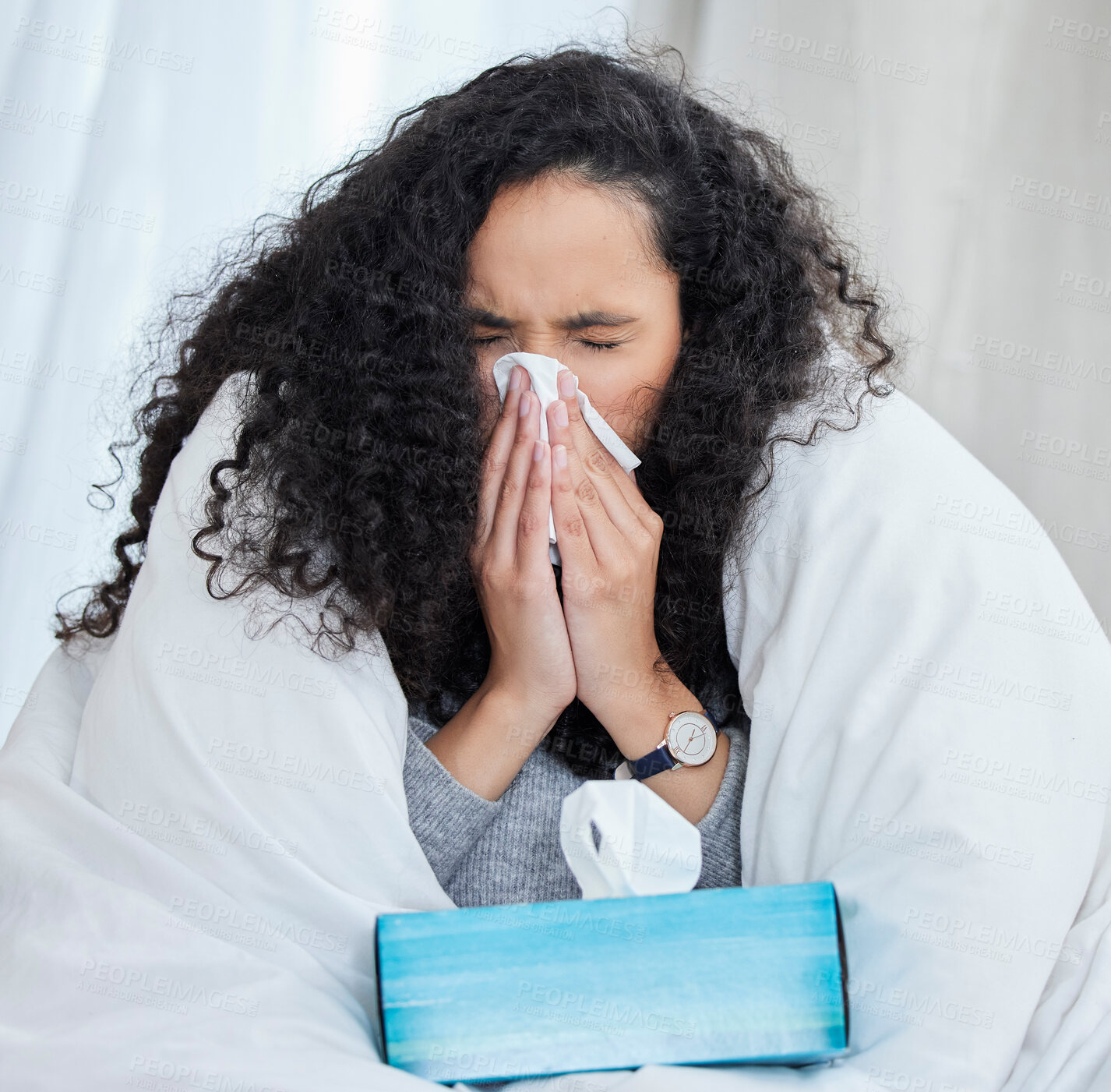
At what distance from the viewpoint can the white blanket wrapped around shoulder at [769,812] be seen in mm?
941

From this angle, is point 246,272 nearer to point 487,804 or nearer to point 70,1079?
point 487,804

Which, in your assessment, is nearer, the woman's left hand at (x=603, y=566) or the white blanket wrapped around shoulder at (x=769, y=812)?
the white blanket wrapped around shoulder at (x=769, y=812)

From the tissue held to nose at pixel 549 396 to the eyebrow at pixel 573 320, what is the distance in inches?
1.3

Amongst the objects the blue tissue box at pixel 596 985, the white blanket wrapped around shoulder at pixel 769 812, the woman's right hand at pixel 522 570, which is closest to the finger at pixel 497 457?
the woman's right hand at pixel 522 570

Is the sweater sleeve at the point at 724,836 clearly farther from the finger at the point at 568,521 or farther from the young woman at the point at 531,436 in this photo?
the finger at the point at 568,521

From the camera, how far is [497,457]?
1.23 m

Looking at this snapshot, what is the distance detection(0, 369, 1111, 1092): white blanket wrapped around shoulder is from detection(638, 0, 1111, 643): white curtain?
29.2 inches

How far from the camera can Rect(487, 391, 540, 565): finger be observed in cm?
121

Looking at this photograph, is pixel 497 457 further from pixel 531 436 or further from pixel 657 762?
pixel 657 762

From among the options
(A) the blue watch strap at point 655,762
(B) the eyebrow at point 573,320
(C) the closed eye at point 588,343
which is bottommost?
(A) the blue watch strap at point 655,762

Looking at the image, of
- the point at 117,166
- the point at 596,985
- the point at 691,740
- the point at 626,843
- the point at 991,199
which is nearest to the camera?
the point at 596,985

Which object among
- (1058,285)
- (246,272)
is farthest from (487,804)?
(1058,285)

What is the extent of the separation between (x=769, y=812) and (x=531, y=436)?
1.48 feet

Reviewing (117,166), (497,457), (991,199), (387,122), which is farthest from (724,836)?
(117,166)
